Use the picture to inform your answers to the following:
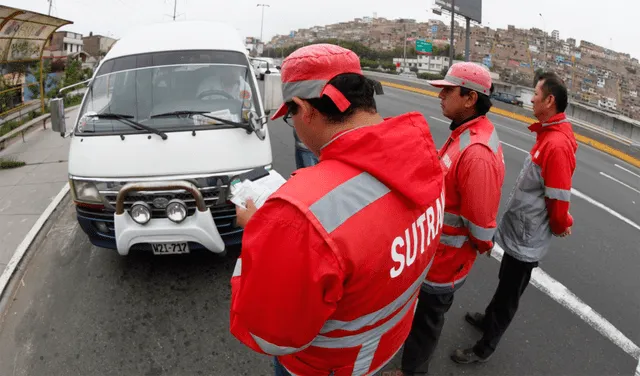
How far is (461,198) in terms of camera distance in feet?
7.79

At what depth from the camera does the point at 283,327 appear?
122cm

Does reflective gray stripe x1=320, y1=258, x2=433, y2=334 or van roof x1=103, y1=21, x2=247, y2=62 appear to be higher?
van roof x1=103, y1=21, x2=247, y2=62

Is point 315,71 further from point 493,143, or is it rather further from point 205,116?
point 205,116

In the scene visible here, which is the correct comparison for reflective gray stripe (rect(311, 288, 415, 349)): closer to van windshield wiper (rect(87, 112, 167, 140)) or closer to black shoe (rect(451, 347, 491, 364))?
black shoe (rect(451, 347, 491, 364))

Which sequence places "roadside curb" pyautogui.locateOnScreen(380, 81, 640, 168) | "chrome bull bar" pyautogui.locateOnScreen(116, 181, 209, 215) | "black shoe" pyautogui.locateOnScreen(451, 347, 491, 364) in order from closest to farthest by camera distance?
"black shoe" pyautogui.locateOnScreen(451, 347, 491, 364) → "chrome bull bar" pyautogui.locateOnScreen(116, 181, 209, 215) → "roadside curb" pyautogui.locateOnScreen(380, 81, 640, 168)

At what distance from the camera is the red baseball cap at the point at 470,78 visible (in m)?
2.54

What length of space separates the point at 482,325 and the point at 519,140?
10653 millimetres

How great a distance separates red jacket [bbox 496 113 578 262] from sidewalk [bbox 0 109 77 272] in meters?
4.90

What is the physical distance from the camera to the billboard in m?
31.7

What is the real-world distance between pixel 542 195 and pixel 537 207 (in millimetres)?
90

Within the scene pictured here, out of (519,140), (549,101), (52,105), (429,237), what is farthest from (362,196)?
(519,140)

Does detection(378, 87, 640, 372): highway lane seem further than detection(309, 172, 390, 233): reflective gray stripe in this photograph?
Yes

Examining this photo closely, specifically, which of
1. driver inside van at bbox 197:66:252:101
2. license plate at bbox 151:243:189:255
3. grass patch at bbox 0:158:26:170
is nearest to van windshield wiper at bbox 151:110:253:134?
driver inside van at bbox 197:66:252:101

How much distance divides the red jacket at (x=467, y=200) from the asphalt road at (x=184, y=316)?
1009mm
